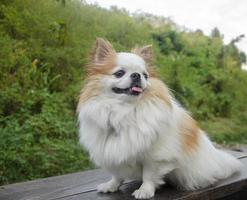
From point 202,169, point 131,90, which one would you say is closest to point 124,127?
point 131,90

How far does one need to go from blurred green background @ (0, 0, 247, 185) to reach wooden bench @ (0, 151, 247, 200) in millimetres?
959

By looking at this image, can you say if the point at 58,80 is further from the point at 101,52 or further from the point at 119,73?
the point at 119,73

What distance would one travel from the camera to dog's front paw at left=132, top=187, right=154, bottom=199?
187 centimetres

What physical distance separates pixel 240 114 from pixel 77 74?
3680mm

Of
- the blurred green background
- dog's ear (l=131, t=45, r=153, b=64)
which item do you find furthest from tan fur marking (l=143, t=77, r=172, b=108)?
the blurred green background

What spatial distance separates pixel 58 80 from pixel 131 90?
2.59 meters

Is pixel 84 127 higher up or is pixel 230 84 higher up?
pixel 84 127

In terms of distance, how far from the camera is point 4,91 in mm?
3617

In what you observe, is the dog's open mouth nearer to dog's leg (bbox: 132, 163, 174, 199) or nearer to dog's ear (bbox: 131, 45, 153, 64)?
dog's ear (bbox: 131, 45, 153, 64)

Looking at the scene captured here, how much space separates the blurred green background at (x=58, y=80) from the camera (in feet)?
11.1

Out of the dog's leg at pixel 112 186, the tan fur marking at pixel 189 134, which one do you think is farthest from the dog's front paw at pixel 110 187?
the tan fur marking at pixel 189 134

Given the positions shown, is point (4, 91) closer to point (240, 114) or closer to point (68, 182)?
point (68, 182)

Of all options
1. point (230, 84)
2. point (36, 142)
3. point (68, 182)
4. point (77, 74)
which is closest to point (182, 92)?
point (230, 84)

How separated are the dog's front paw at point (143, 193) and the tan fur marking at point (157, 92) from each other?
0.41 meters
